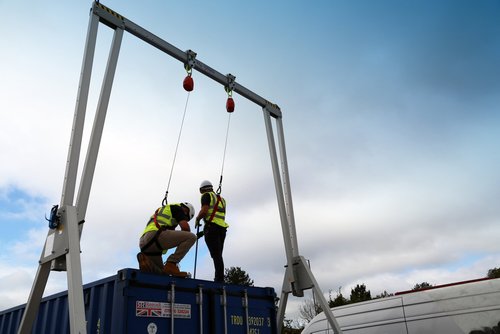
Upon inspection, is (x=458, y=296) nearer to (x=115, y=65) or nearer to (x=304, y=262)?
(x=304, y=262)

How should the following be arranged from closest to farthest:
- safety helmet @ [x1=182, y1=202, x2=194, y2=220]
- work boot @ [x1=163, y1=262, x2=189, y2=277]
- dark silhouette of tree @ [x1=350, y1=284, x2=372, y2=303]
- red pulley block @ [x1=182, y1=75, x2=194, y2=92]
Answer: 1. work boot @ [x1=163, y1=262, x2=189, y2=277]
2. safety helmet @ [x1=182, y1=202, x2=194, y2=220]
3. red pulley block @ [x1=182, y1=75, x2=194, y2=92]
4. dark silhouette of tree @ [x1=350, y1=284, x2=372, y2=303]

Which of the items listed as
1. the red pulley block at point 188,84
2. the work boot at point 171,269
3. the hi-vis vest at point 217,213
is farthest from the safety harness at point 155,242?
the red pulley block at point 188,84

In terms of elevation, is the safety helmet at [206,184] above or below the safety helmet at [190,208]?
above

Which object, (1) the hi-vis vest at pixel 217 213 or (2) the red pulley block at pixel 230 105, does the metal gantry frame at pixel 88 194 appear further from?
(1) the hi-vis vest at pixel 217 213

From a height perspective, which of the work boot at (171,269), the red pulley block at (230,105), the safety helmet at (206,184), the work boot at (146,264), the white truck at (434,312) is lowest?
the white truck at (434,312)

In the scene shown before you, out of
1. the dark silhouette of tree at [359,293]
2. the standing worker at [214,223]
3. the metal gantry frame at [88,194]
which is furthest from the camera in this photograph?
→ the dark silhouette of tree at [359,293]

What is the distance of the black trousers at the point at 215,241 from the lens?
633cm

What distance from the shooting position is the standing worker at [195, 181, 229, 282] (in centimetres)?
641

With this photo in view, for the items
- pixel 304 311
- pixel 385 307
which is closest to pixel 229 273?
pixel 304 311

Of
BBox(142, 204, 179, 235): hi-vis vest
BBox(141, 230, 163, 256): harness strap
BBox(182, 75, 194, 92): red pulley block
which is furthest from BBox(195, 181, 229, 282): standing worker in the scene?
BBox(182, 75, 194, 92): red pulley block

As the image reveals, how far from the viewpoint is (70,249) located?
4.02 m

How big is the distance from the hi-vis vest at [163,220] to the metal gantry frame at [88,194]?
1.18 metres

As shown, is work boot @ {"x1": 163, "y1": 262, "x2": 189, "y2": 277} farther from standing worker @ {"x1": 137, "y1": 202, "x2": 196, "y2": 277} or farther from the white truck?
the white truck

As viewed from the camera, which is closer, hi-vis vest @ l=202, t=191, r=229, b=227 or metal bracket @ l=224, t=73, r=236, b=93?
→ hi-vis vest @ l=202, t=191, r=229, b=227
